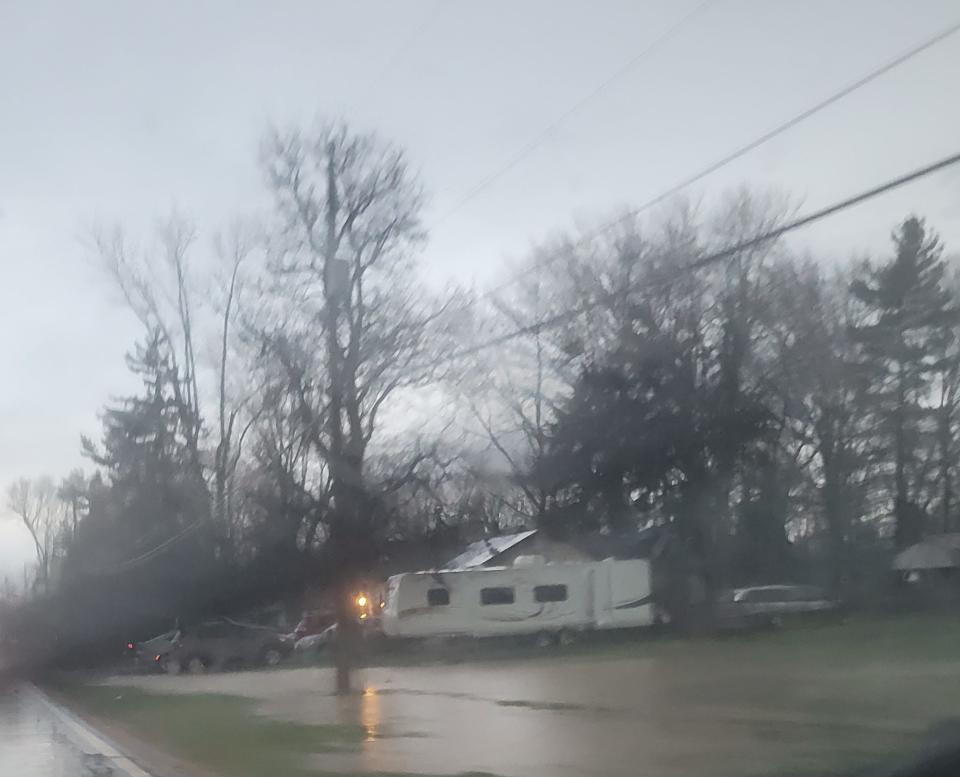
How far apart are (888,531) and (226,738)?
10.3 meters

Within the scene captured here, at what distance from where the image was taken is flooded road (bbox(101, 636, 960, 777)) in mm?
12047

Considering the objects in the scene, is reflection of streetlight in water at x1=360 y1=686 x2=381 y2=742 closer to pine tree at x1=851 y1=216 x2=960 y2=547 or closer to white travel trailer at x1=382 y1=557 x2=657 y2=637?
white travel trailer at x1=382 y1=557 x2=657 y2=637

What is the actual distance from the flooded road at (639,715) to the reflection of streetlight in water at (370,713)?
32mm

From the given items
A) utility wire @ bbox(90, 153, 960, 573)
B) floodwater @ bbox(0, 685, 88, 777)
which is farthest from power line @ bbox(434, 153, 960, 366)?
floodwater @ bbox(0, 685, 88, 777)

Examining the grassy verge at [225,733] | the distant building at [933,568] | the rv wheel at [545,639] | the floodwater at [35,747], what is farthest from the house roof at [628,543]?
the floodwater at [35,747]

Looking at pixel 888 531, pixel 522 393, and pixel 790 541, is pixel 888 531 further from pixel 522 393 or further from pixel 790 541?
pixel 522 393

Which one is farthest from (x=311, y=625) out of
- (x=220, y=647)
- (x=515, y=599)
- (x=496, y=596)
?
(x=515, y=599)

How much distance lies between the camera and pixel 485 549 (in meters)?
30.8

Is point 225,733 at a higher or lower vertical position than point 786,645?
lower

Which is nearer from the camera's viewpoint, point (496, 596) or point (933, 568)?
point (933, 568)

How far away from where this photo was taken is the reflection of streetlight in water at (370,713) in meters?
15.5

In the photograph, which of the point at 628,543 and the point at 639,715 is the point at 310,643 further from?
the point at 639,715

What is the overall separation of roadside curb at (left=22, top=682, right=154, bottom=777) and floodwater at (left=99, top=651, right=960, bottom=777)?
2.30m

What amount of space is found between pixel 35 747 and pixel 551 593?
15760 mm
